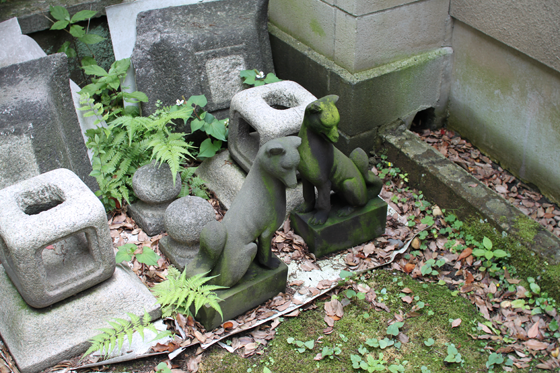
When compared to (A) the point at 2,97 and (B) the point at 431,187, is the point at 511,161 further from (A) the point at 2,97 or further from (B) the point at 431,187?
(A) the point at 2,97

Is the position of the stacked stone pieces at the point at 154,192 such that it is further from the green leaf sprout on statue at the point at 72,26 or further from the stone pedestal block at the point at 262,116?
the green leaf sprout on statue at the point at 72,26

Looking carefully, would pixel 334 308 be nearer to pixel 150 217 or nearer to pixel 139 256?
pixel 139 256

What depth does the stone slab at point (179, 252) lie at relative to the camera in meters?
4.54

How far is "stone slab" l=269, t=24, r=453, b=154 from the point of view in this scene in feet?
18.2

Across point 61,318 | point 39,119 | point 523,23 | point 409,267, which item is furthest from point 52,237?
point 523,23

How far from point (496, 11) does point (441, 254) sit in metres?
2.48

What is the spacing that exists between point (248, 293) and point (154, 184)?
150 centimetres

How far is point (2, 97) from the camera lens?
483 cm

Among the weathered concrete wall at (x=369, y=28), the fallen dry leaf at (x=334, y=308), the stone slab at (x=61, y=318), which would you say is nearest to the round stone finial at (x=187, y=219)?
the stone slab at (x=61, y=318)

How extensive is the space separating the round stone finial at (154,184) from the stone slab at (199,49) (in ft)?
3.24

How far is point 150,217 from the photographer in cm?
503

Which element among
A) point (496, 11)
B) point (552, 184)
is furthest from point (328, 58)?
point (552, 184)

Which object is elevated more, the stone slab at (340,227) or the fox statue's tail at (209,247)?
the fox statue's tail at (209,247)

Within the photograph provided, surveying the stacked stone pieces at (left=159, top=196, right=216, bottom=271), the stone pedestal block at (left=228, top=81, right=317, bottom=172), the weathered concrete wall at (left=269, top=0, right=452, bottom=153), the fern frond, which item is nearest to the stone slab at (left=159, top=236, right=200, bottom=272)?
the stacked stone pieces at (left=159, top=196, right=216, bottom=271)
